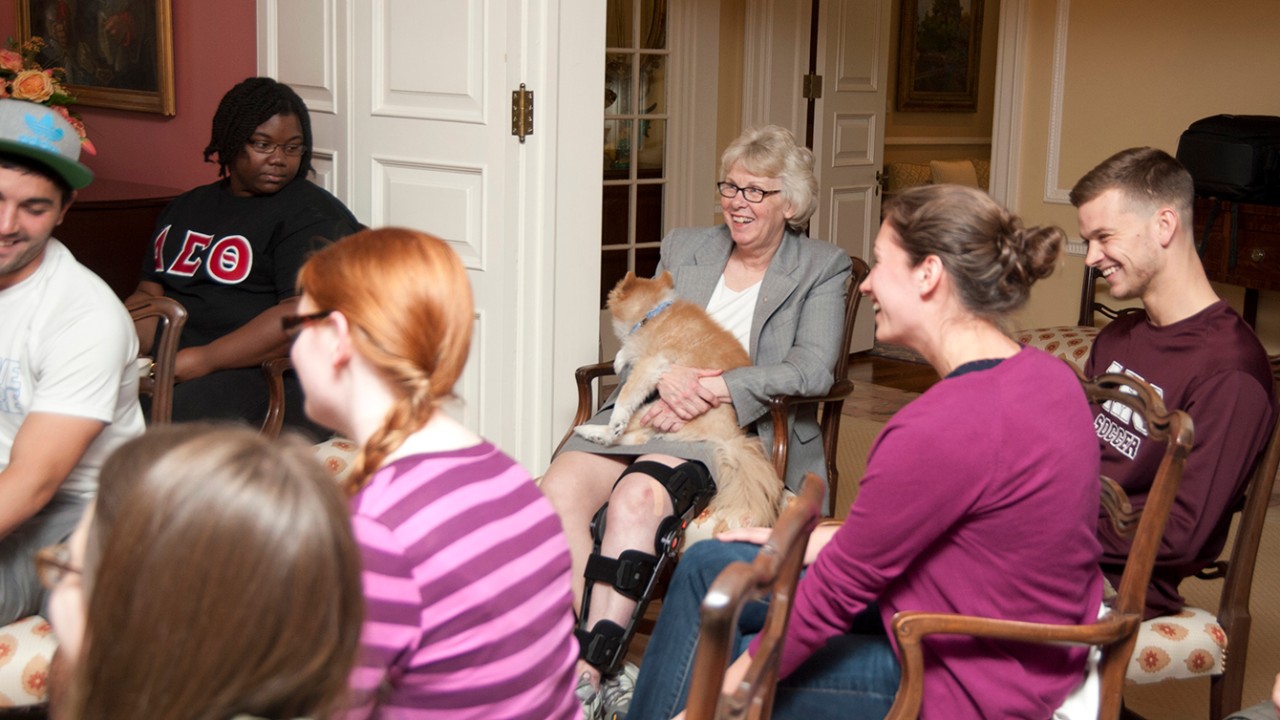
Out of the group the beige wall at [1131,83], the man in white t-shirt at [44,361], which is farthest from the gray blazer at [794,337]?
the beige wall at [1131,83]

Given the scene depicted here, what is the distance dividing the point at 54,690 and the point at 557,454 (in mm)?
1847

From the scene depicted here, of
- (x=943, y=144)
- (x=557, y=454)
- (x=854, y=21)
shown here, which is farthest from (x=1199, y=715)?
(x=943, y=144)

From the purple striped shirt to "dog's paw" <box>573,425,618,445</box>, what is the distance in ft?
5.45

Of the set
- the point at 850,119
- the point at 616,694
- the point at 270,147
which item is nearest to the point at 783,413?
the point at 616,694

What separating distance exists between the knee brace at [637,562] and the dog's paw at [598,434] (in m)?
0.16

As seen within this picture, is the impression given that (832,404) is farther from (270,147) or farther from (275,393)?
(270,147)

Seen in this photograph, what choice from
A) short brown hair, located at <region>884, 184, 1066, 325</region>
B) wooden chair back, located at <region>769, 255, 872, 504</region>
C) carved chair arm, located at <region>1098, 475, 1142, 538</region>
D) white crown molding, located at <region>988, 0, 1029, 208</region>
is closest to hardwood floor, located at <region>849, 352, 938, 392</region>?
white crown molding, located at <region>988, 0, 1029, 208</region>

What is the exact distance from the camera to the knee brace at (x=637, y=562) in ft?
8.38

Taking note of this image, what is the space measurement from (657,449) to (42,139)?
146 centimetres

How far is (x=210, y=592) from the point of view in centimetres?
93

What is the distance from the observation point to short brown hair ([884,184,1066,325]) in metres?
1.76

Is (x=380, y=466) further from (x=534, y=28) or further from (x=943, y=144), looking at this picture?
(x=943, y=144)

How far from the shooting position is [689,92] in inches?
243

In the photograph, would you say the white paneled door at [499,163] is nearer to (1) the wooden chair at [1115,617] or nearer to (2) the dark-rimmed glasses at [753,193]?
(2) the dark-rimmed glasses at [753,193]
